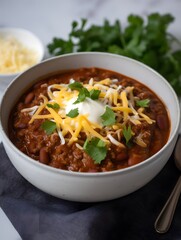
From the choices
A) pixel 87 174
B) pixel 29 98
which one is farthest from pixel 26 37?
pixel 87 174

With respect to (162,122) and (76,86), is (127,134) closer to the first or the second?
(162,122)

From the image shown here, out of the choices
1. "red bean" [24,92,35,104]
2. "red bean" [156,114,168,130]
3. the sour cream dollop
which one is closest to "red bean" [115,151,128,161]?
the sour cream dollop

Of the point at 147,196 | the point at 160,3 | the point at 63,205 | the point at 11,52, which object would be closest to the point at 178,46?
the point at 160,3

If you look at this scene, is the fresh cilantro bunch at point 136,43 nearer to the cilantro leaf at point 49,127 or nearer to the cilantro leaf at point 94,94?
the cilantro leaf at point 94,94

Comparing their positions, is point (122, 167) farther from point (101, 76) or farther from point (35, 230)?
point (101, 76)

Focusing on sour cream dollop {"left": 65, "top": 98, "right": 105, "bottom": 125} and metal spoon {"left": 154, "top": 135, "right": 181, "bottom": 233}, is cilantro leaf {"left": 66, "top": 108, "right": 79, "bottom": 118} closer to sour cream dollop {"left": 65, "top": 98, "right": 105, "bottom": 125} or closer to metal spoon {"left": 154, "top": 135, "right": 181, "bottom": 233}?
sour cream dollop {"left": 65, "top": 98, "right": 105, "bottom": 125}

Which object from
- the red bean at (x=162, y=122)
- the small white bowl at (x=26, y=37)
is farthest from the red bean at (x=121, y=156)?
the small white bowl at (x=26, y=37)
